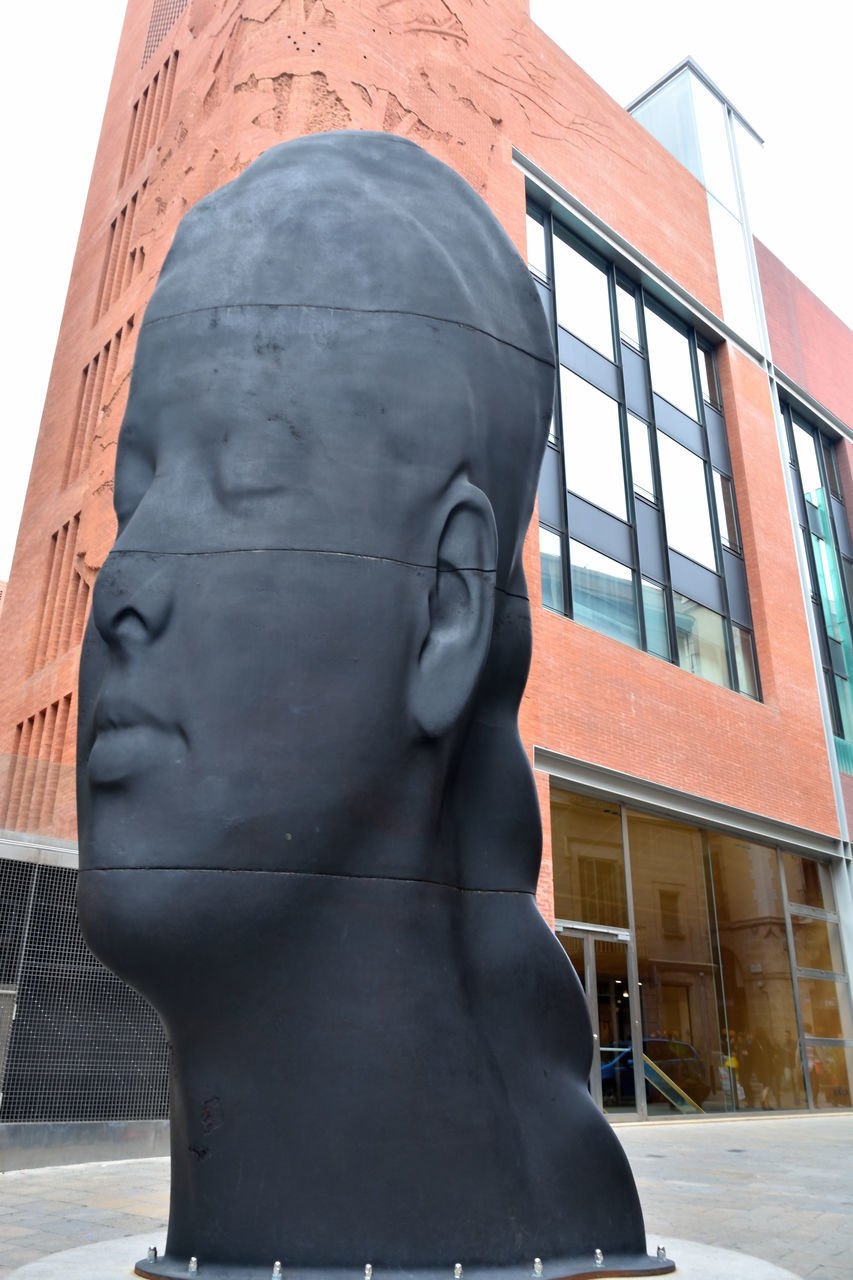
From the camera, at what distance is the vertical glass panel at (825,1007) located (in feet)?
59.9

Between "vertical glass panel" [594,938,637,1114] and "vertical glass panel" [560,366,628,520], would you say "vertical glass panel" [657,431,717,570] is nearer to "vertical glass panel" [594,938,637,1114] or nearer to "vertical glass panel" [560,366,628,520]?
"vertical glass panel" [560,366,628,520]

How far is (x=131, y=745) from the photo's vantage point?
2801mm

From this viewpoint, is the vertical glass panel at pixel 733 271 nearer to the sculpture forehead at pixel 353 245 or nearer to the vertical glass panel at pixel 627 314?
the vertical glass panel at pixel 627 314

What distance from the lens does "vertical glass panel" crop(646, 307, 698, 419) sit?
774 inches

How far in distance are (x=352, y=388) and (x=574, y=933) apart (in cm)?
1256

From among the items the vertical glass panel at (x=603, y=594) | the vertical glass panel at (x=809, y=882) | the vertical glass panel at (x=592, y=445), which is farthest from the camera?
the vertical glass panel at (x=809, y=882)

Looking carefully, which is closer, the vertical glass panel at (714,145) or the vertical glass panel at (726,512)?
the vertical glass panel at (726,512)

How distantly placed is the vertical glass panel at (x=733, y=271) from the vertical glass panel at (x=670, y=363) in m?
1.62

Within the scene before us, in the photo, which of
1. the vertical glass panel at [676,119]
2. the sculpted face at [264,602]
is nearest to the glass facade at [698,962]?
the sculpted face at [264,602]

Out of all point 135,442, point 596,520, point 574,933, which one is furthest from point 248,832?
point 596,520

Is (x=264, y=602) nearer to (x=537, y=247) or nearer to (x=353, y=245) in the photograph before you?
(x=353, y=245)

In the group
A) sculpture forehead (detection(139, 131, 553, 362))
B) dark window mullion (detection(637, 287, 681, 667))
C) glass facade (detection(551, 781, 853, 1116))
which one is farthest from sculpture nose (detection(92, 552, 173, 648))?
dark window mullion (detection(637, 287, 681, 667))

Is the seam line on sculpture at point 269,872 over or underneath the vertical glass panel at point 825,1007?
underneath

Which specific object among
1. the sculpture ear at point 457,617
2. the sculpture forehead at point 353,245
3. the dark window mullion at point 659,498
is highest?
the dark window mullion at point 659,498
